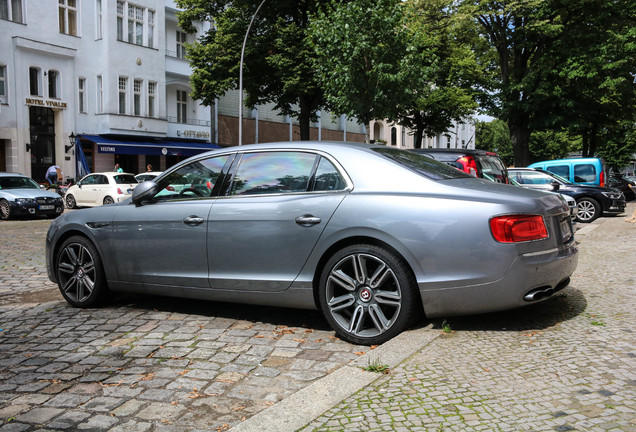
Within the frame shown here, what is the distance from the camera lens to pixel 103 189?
21859 millimetres

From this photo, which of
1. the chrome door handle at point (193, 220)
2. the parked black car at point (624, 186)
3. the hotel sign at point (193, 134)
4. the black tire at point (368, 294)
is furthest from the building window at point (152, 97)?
the black tire at point (368, 294)

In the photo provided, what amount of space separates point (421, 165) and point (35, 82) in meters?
30.1

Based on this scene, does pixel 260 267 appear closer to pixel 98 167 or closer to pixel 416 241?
pixel 416 241

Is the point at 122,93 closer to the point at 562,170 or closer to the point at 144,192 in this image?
the point at 562,170

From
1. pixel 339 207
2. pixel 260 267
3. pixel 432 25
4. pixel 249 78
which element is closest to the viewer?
pixel 339 207

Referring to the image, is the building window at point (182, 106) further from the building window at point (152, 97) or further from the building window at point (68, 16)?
the building window at point (68, 16)

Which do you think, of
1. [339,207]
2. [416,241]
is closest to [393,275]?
[416,241]

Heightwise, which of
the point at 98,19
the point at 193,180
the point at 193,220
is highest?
the point at 98,19

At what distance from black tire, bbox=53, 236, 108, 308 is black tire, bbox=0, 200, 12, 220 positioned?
14521 millimetres

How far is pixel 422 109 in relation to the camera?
32156 mm

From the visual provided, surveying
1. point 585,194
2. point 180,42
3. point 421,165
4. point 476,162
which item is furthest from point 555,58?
point 421,165

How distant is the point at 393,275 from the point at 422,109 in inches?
1147

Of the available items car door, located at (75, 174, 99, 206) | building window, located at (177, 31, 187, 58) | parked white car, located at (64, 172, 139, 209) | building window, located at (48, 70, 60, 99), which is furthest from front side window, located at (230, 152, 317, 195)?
building window, located at (177, 31, 187, 58)

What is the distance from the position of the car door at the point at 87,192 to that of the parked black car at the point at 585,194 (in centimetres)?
1510
